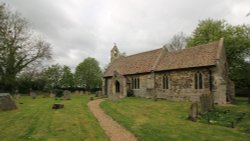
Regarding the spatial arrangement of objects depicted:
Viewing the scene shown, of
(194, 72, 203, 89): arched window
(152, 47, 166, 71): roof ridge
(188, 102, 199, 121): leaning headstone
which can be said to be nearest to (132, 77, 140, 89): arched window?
(152, 47, 166, 71): roof ridge

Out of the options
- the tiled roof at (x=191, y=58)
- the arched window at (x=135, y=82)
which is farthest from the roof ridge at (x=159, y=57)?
the arched window at (x=135, y=82)

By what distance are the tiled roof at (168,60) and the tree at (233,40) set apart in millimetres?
9541

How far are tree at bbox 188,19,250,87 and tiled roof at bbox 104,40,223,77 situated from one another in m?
9.54

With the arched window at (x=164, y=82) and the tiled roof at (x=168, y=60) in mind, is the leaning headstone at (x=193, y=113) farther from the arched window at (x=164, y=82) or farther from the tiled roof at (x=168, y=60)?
the arched window at (x=164, y=82)

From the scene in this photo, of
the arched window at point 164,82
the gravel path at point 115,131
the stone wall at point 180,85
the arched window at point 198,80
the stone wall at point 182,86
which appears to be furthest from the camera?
the arched window at point 164,82

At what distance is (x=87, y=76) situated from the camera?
64.8 metres

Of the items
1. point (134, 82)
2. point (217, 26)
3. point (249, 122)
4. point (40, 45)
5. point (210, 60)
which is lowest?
point (249, 122)

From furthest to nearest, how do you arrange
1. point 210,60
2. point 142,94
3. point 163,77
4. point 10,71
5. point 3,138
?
point 10,71
point 142,94
point 163,77
point 210,60
point 3,138

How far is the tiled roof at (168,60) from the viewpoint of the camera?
22.3 m

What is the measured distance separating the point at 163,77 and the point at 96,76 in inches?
1636

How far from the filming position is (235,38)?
32.1 metres

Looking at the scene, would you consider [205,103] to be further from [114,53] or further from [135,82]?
[114,53]

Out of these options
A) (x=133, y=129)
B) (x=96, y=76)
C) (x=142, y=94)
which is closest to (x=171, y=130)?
(x=133, y=129)

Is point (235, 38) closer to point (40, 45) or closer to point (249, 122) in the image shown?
point (249, 122)
